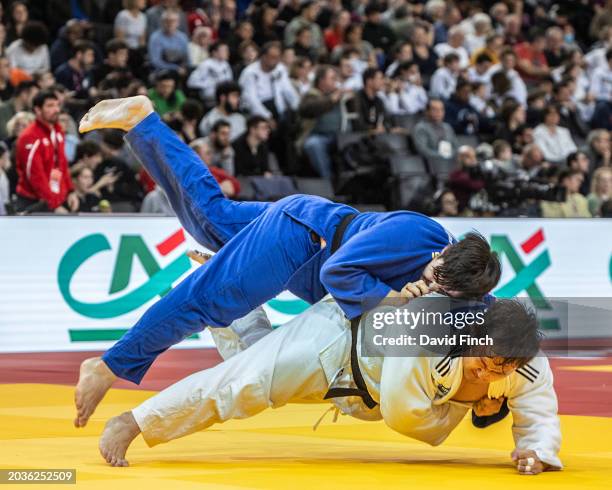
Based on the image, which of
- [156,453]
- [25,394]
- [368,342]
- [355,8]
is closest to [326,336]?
[368,342]

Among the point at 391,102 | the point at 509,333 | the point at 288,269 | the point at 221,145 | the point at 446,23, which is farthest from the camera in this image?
the point at 446,23

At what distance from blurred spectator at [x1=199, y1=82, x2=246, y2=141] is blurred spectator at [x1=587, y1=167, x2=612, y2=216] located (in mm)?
3482

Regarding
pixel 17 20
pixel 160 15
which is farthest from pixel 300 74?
pixel 17 20

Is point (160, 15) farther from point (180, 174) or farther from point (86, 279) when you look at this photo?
point (180, 174)

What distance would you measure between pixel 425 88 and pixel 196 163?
9946 mm

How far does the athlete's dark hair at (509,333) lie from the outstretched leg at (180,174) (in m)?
1.27

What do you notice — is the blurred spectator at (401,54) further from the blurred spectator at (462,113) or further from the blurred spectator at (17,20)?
the blurred spectator at (17,20)

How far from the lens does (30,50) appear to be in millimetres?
11828

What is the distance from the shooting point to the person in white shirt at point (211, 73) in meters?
12.7

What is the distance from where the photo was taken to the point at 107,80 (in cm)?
1147

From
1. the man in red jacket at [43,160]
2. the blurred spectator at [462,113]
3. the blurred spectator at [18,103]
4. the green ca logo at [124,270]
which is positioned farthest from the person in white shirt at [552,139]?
the green ca logo at [124,270]

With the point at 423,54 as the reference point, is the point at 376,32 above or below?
above

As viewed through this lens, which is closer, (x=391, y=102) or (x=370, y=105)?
(x=370, y=105)

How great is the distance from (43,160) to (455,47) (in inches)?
290
